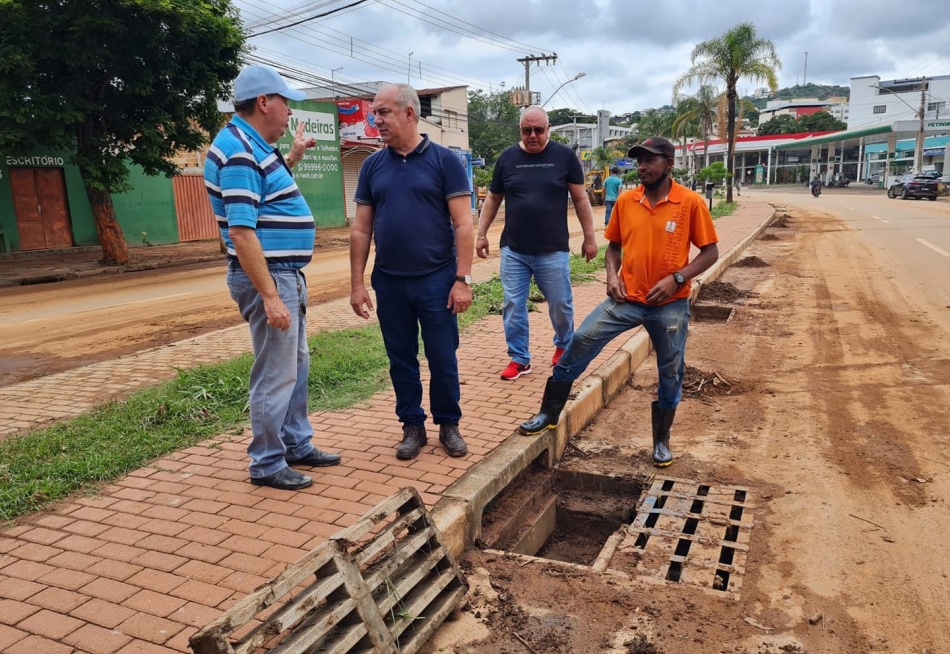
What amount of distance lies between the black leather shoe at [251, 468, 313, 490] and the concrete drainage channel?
0.93 metres

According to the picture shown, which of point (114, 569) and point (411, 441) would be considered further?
point (411, 441)

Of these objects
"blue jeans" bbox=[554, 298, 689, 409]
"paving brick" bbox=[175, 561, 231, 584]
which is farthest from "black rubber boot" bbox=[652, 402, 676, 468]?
"paving brick" bbox=[175, 561, 231, 584]

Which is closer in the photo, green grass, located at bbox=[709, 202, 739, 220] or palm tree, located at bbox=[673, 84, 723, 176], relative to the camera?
green grass, located at bbox=[709, 202, 739, 220]

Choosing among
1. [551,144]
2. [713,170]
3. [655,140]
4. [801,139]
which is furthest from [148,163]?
[801,139]

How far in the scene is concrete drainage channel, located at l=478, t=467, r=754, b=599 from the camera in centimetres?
326

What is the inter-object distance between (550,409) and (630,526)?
908mm

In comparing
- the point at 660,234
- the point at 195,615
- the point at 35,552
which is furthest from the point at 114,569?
the point at 660,234

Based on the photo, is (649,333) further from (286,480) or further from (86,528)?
(86,528)

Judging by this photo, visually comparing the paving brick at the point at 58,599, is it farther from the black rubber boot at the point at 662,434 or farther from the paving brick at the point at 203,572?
the black rubber boot at the point at 662,434

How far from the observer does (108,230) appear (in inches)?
642

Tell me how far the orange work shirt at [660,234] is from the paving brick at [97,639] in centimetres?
295

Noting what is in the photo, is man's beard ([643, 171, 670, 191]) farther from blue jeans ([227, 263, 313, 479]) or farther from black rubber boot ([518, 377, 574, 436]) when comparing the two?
blue jeans ([227, 263, 313, 479])

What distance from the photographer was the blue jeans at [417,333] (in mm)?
3854

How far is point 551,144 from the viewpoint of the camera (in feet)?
17.2
